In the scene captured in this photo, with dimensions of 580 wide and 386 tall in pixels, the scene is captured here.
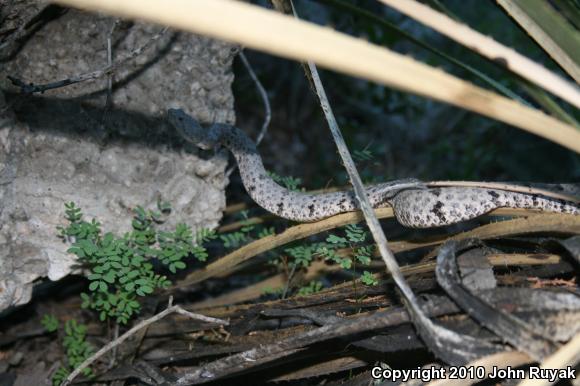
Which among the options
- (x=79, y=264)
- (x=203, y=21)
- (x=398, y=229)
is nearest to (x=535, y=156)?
(x=398, y=229)

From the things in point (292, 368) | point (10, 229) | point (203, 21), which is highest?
point (203, 21)

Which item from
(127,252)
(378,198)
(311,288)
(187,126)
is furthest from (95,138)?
(378,198)

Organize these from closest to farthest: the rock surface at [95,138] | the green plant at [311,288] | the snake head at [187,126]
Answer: the rock surface at [95,138] → the snake head at [187,126] → the green plant at [311,288]

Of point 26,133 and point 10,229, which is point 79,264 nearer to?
point 10,229

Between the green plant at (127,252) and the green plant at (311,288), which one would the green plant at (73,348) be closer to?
the green plant at (127,252)

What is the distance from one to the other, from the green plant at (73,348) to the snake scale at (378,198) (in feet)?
4.74

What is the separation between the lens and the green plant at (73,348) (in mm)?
3486

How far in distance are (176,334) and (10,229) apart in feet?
3.85

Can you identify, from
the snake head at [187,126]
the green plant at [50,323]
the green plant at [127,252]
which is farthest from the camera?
the green plant at [50,323]

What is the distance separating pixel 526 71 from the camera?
1675 mm

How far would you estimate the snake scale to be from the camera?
3.18 metres

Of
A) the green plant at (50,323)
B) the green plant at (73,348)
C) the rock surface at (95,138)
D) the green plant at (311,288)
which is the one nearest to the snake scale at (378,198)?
the rock surface at (95,138)

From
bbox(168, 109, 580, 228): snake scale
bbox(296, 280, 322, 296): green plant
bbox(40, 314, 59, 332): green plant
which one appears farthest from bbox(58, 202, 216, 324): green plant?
bbox(296, 280, 322, 296): green plant

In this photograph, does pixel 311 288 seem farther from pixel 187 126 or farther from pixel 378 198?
pixel 187 126
